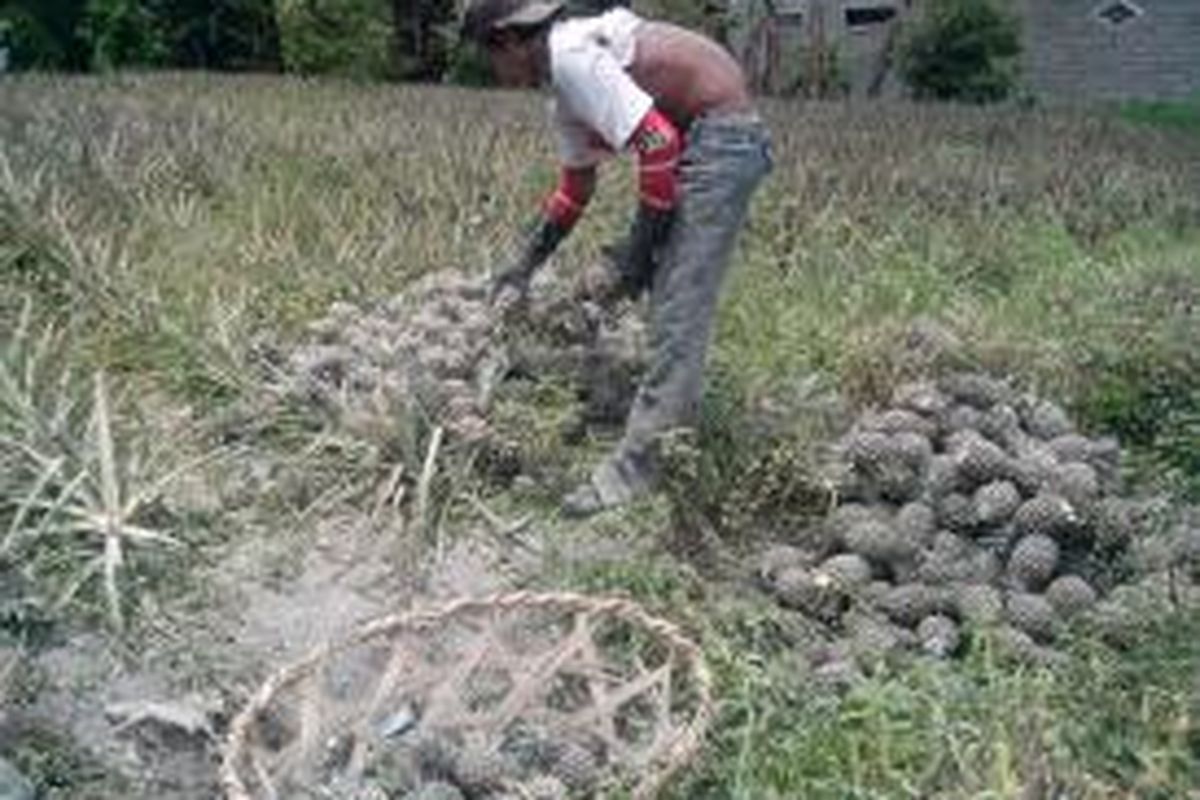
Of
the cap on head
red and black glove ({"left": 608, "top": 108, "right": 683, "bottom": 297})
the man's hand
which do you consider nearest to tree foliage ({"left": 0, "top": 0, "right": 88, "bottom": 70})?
the man's hand

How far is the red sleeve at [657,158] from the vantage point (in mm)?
5906

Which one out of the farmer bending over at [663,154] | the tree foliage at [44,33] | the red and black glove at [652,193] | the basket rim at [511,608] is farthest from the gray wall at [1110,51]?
the basket rim at [511,608]

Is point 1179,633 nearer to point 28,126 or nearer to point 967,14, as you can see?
point 28,126

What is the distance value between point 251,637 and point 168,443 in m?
1.10

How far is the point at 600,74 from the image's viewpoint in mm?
5953

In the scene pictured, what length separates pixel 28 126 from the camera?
1121cm

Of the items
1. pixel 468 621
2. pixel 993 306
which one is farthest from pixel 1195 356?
pixel 468 621

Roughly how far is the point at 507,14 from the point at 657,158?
22.1 inches

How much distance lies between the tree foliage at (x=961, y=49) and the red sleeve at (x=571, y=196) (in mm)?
15503

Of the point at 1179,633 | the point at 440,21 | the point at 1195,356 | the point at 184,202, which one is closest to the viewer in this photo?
the point at 1179,633

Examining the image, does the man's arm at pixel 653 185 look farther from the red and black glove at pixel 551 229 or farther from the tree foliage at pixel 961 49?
the tree foliage at pixel 961 49

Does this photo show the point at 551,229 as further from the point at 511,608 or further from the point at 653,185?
the point at 511,608

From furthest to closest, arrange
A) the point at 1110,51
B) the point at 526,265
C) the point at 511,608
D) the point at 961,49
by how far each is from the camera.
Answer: the point at 1110,51 → the point at 961,49 → the point at 526,265 → the point at 511,608

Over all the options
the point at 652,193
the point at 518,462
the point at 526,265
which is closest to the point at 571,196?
the point at 526,265
